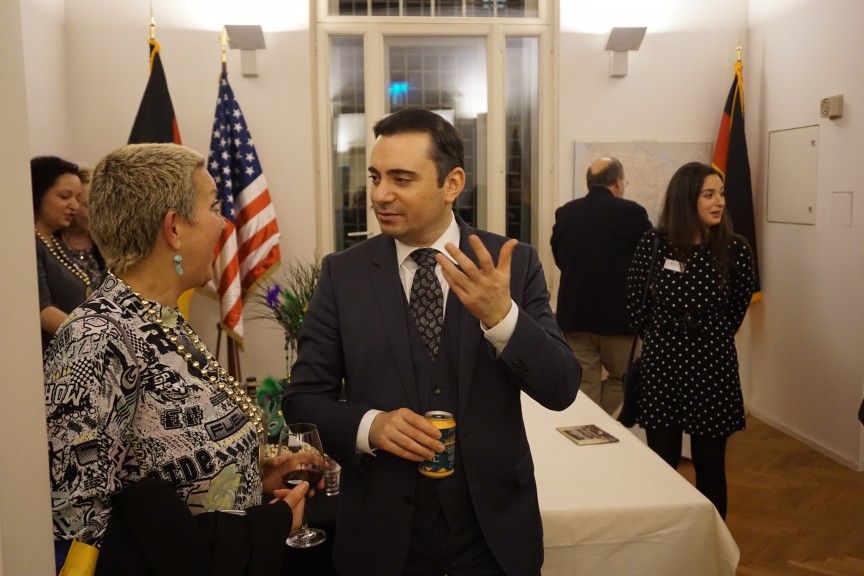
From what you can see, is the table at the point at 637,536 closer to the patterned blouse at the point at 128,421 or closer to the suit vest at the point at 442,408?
the suit vest at the point at 442,408

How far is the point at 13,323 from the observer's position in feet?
2.16

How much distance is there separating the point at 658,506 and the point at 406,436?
0.96m

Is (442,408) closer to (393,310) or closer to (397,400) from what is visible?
(397,400)

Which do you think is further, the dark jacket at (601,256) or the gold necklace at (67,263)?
the dark jacket at (601,256)

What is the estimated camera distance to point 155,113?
518 centimetres

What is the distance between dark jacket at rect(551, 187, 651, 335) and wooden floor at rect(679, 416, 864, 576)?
1.01 metres

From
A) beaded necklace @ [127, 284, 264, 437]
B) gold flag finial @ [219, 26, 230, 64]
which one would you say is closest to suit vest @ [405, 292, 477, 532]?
beaded necklace @ [127, 284, 264, 437]

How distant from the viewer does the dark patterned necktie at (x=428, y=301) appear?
1635 mm

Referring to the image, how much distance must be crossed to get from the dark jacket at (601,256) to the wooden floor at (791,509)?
1011mm

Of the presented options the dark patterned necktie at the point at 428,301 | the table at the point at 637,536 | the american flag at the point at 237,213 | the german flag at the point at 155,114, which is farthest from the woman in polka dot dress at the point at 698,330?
the german flag at the point at 155,114

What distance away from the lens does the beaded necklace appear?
1.29 m

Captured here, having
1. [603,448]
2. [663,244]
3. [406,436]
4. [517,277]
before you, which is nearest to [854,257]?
[663,244]

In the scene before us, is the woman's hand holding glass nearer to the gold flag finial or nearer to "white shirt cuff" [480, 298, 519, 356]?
"white shirt cuff" [480, 298, 519, 356]

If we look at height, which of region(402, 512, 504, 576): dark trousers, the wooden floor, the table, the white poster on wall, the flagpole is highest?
the flagpole
